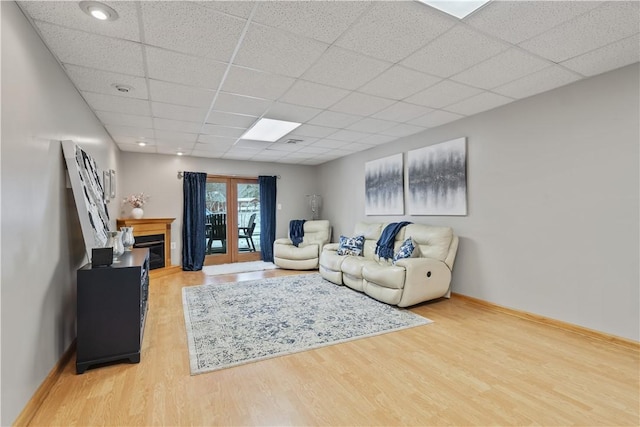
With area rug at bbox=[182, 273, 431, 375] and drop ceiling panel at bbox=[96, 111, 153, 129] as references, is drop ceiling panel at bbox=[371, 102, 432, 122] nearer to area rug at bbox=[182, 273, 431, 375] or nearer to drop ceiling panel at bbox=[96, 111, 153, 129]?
area rug at bbox=[182, 273, 431, 375]

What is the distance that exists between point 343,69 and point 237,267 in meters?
4.86

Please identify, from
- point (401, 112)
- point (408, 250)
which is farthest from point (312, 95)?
point (408, 250)

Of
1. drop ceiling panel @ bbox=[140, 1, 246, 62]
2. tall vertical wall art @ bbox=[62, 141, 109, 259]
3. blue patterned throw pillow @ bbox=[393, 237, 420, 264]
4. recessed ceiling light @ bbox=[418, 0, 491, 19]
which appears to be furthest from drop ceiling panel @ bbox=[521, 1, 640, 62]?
Answer: tall vertical wall art @ bbox=[62, 141, 109, 259]

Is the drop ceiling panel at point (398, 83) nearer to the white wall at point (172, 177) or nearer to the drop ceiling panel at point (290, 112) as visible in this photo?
the drop ceiling panel at point (290, 112)

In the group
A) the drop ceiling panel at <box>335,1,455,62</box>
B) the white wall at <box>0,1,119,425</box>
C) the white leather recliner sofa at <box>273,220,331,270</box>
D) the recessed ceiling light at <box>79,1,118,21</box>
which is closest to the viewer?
the white wall at <box>0,1,119,425</box>

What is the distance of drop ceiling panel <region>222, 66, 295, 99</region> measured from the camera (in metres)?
2.69

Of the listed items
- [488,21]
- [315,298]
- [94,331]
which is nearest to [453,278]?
[315,298]

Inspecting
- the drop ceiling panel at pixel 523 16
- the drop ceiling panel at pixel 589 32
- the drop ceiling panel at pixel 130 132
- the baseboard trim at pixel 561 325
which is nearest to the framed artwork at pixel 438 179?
the baseboard trim at pixel 561 325

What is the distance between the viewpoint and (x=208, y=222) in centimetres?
679

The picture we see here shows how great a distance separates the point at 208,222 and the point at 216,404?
5279mm

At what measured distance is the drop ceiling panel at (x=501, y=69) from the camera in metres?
2.46

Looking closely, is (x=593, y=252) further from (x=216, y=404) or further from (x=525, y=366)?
(x=216, y=404)

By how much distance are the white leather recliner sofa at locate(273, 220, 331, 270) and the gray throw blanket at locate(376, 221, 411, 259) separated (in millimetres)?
1751

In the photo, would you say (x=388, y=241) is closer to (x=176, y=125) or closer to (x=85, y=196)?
(x=176, y=125)
